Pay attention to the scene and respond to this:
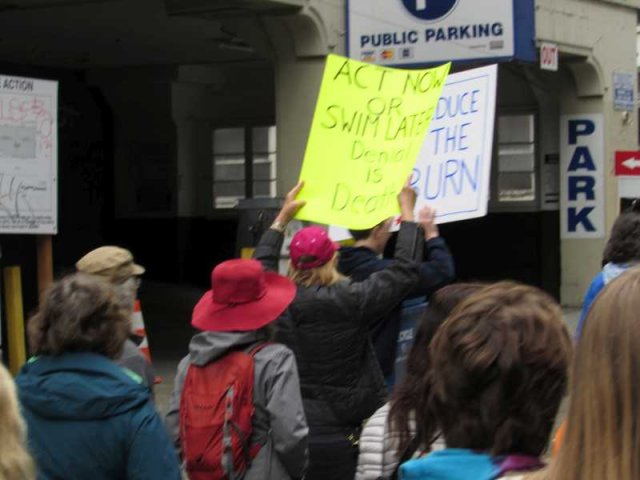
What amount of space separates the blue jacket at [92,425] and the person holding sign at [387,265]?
5.79 feet

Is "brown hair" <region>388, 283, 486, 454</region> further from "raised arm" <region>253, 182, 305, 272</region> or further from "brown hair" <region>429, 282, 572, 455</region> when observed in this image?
"raised arm" <region>253, 182, 305, 272</region>

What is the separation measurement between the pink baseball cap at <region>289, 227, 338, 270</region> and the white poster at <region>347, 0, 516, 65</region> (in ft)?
23.9

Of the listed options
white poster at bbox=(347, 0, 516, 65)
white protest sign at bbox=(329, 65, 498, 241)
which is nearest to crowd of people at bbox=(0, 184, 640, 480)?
white protest sign at bbox=(329, 65, 498, 241)

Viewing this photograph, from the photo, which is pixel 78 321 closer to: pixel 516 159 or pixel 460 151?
pixel 460 151

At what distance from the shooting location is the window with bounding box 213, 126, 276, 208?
1881 cm

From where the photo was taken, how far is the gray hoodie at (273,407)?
415 centimetres

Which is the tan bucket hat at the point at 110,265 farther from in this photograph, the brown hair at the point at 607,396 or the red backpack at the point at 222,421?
the brown hair at the point at 607,396

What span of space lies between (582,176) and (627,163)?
270 cm

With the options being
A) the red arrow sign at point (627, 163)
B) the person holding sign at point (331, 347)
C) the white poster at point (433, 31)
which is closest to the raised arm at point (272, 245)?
the person holding sign at point (331, 347)

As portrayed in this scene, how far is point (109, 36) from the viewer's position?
15305mm

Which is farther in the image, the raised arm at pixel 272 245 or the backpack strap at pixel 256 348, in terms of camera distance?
the raised arm at pixel 272 245

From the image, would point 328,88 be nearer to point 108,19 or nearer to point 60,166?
point 108,19

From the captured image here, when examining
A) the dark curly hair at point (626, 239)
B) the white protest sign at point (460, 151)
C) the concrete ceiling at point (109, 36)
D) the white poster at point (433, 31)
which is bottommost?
the dark curly hair at point (626, 239)

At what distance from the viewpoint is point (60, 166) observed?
18.6 metres
